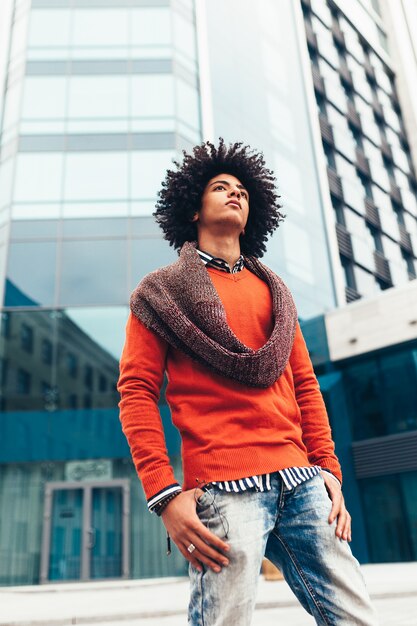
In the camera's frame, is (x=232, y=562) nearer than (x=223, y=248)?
Yes

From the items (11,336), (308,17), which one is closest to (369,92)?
(308,17)

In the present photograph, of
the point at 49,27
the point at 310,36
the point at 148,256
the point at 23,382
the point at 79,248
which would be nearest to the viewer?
the point at 23,382

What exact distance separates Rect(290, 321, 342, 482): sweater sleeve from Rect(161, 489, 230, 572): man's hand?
0.59 metres

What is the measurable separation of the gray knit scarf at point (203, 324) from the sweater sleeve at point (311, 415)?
0.19 meters

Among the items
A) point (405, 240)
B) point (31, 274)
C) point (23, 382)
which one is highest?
point (405, 240)

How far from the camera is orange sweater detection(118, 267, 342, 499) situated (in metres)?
1.86

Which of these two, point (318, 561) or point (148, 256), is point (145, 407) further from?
point (148, 256)

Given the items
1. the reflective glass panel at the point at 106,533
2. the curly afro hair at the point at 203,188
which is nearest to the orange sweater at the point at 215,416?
the curly afro hair at the point at 203,188

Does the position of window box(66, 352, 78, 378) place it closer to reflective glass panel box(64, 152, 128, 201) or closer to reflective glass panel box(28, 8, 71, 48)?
reflective glass panel box(64, 152, 128, 201)

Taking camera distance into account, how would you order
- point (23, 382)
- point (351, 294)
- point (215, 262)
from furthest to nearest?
1. point (351, 294)
2. point (23, 382)
3. point (215, 262)

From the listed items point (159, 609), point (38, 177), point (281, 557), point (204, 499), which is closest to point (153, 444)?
point (204, 499)

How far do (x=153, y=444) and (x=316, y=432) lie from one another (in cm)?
71

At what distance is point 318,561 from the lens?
1.83 meters

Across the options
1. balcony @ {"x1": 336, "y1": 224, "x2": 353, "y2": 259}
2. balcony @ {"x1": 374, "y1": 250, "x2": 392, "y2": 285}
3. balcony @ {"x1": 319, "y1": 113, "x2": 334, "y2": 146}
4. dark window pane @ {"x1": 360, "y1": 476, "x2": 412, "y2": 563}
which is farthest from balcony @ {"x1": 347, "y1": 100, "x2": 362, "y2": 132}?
dark window pane @ {"x1": 360, "y1": 476, "x2": 412, "y2": 563}
